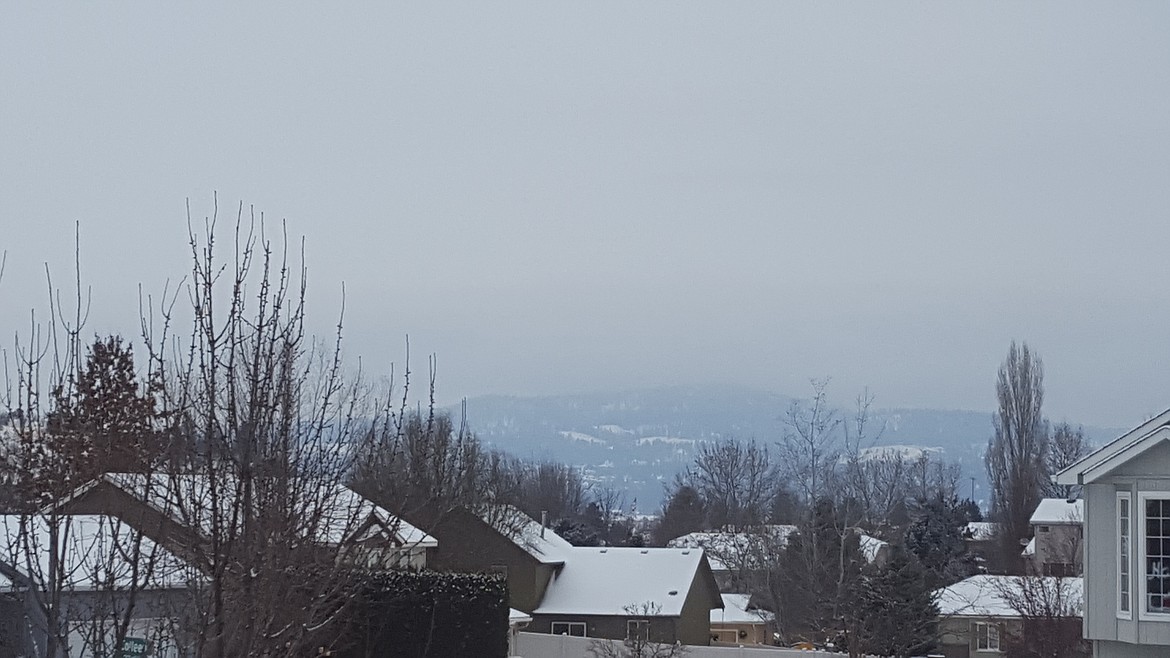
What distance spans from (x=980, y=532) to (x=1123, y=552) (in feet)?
188

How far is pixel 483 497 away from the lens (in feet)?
138

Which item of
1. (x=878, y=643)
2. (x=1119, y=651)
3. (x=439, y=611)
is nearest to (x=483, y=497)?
(x=878, y=643)

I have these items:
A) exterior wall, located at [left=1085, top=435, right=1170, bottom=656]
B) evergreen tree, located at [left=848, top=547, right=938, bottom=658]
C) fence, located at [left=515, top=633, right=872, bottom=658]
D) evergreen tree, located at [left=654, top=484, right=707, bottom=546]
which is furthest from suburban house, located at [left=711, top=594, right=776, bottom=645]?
evergreen tree, located at [left=654, top=484, right=707, bottom=546]

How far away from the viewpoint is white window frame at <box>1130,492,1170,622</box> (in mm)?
19516

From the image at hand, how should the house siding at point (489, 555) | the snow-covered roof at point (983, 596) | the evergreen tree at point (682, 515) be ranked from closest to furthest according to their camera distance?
the snow-covered roof at point (983, 596)
the house siding at point (489, 555)
the evergreen tree at point (682, 515)

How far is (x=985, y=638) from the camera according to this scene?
3922cm

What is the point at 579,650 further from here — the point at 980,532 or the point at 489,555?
the point at 980,532

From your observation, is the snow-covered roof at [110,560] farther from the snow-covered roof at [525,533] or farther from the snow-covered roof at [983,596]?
the snow-covered roof at [525,533]

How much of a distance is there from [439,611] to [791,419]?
82.7 feet

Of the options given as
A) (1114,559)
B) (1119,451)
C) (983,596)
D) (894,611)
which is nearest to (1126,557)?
(1114,559)

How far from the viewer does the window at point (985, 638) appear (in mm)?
38781

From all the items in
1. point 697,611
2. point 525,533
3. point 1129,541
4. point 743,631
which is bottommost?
point 743,631

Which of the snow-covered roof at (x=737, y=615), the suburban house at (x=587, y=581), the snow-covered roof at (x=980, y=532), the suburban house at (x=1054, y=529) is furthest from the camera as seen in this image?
the snow-covered roof at (x=980, y=532)

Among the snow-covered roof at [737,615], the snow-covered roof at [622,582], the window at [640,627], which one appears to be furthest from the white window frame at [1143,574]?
the snow-covered roof at [737,615]
